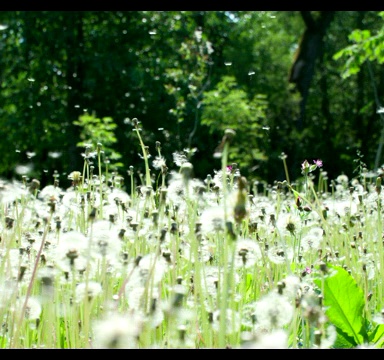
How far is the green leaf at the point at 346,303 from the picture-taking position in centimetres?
222

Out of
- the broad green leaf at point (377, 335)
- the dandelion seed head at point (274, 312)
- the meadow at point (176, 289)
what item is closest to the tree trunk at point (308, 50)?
the meadow at point (176, 289)

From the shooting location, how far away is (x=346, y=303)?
2.24 metres

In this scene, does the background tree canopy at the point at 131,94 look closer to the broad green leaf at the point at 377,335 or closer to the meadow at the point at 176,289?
the meadow at the point at 176,289

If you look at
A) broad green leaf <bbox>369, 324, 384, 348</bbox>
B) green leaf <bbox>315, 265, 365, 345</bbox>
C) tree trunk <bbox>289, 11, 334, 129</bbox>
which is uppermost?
tree trunk <bbox>289, 11, 334, 129</bbox>

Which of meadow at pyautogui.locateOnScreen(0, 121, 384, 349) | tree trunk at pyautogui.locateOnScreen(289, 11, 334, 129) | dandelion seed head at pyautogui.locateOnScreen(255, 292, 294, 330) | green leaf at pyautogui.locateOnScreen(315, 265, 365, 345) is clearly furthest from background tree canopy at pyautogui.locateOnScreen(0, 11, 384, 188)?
dandelion seed head at pyautogui.locateOnScreen(255, 292, 294, 330)

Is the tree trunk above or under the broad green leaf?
above

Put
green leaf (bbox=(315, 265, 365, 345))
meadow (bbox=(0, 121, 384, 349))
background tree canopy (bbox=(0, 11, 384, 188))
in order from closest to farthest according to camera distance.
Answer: meadow (bbox=(0, 121, 384, 349)) < green leaf (bbox=(315, 265, 365, 345)) < background tree canopy (bbox=(0, 11, 384, 188))

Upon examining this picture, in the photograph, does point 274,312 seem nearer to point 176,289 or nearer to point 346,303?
point 176,289

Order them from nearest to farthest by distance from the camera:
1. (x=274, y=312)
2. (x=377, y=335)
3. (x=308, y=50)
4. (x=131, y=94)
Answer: (x=274, y=312) < (x=377, y=335) < (x=131, y=94) < (x=308, y=50)

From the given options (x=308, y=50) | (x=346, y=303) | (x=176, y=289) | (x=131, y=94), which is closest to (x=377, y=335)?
(x=346, y=303)

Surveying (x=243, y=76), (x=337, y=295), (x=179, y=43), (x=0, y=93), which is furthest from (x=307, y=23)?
(x=337, y=295)

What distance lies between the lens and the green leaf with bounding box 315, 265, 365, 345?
2.22 metres

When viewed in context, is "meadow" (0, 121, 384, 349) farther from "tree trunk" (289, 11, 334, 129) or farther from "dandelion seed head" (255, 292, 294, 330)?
"tree trunk" (289, 11, 334, 129)

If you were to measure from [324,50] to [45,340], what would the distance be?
93.5ft
